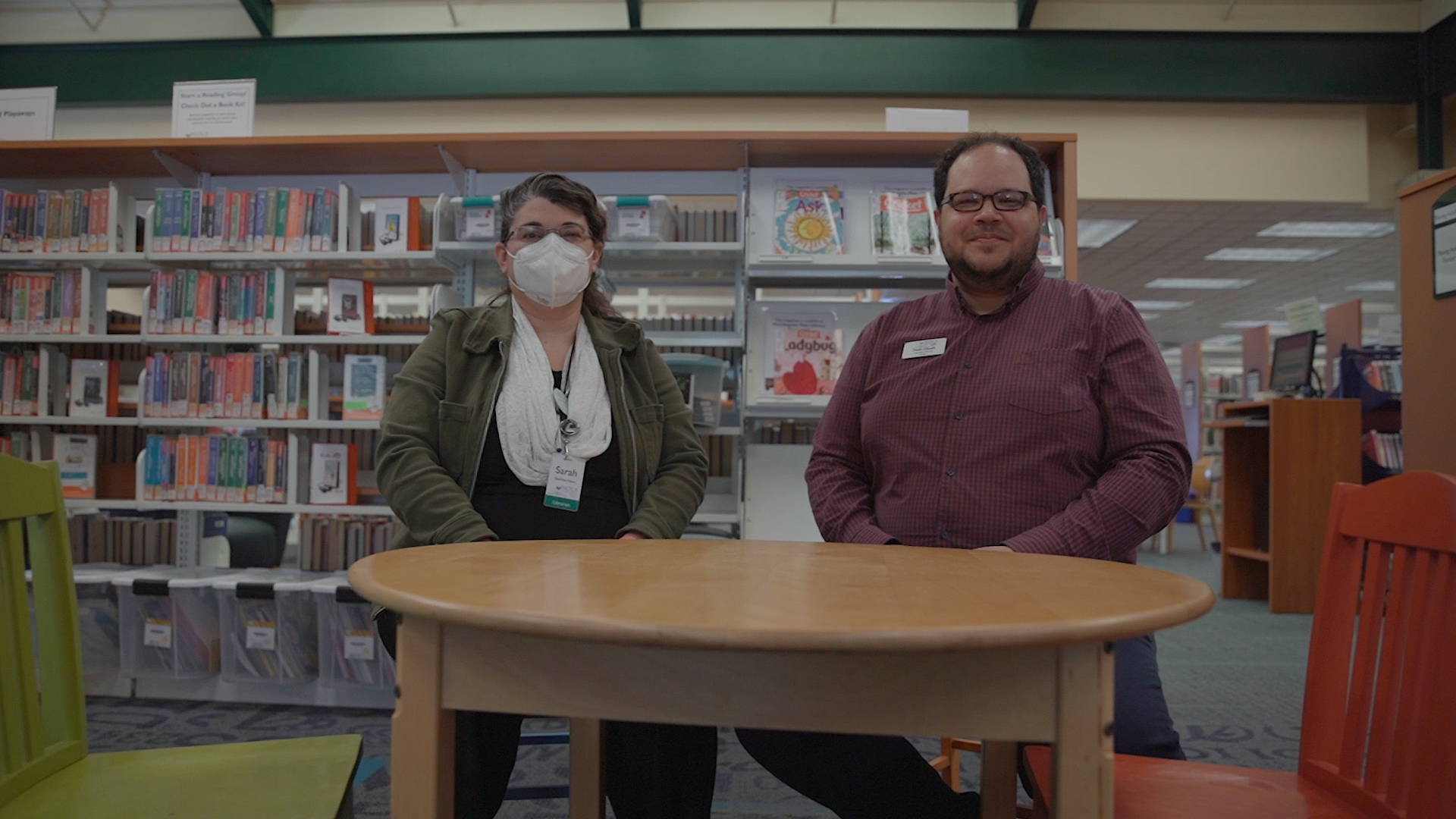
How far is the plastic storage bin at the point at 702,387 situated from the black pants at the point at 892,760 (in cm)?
160

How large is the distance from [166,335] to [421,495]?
7.13ft

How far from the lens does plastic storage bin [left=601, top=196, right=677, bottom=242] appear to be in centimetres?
286

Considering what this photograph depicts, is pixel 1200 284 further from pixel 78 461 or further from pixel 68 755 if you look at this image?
pixel 68 755

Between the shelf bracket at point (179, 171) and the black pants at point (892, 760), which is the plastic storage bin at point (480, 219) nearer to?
the shelf bracket at point (179, 171)

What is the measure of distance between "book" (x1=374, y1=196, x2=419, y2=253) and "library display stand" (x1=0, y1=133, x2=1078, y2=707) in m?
0.06

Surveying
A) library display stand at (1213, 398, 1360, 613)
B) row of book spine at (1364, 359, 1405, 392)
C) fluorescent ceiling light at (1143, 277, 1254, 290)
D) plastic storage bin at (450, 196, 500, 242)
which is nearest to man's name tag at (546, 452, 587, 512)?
plastic storage bin at (450, 196, 500, 242)

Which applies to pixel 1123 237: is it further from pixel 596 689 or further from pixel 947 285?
pixel 596 689

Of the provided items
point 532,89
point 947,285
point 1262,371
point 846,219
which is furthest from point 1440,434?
point 532,89

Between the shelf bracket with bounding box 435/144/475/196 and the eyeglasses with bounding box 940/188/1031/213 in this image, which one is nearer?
the eyeglasses with bounding box 940/188/1031/213

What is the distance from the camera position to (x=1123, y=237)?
335 inches

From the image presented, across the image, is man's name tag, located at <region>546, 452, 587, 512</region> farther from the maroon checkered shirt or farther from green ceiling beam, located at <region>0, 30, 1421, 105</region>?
green ceiling beam, located at <region>0, 30, 1421, 105</region>

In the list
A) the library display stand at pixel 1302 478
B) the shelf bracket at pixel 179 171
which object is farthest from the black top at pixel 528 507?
the library display stand at pixel 1302 478

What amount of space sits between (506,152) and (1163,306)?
12.5 metres

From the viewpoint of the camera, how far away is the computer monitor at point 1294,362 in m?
4.80
